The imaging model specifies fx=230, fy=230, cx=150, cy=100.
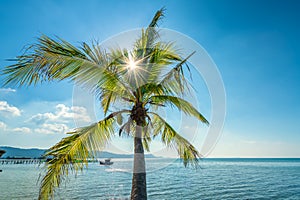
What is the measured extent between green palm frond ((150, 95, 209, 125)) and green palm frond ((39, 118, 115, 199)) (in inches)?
57.3

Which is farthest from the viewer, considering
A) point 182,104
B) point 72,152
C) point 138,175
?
point 182,104

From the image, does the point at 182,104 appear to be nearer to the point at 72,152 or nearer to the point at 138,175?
the point at 138,175

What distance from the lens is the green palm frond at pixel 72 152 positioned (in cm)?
450

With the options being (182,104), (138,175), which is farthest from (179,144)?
(138,175)

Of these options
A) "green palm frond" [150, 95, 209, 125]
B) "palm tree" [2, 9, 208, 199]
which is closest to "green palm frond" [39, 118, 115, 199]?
"palm tree" [2, 9, 208, 199]

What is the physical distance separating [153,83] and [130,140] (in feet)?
5.92

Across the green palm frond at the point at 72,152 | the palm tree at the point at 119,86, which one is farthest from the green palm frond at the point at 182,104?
the green palm frond at the point at 72,152

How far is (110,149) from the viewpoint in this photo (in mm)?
5691

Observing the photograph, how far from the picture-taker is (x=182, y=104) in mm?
5867

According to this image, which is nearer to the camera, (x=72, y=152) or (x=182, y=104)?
(x=72, y=152)

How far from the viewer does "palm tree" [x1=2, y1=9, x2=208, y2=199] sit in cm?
466

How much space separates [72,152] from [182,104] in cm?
284

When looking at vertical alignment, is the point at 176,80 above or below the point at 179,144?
above

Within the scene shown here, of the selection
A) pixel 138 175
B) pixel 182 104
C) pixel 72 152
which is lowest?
pixel 138 175
